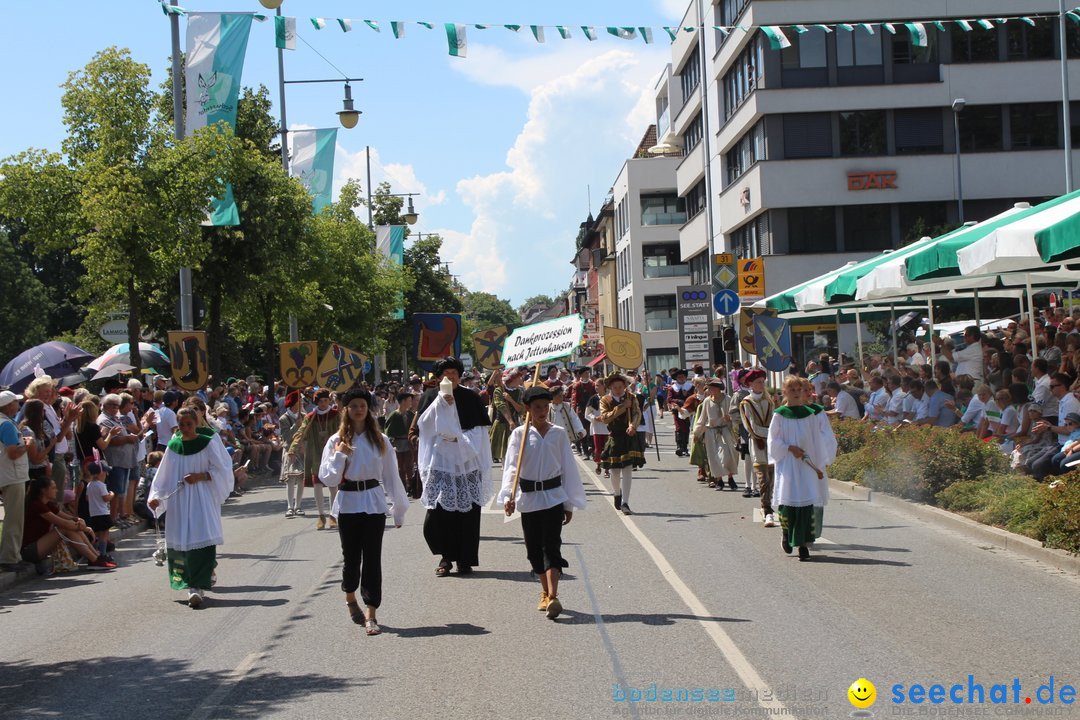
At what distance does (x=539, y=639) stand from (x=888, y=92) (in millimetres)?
37246

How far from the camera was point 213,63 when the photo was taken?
23.1 m

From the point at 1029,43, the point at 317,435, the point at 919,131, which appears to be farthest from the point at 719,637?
the point at 1029,43

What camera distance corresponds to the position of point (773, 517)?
45.8 ft

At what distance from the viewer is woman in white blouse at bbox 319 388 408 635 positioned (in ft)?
28.8

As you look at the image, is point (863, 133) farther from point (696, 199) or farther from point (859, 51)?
point (696, 199)

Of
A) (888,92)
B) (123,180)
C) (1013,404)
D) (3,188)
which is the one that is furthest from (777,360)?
(888,92)

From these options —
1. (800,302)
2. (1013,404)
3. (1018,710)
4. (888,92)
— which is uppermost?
(888,92)

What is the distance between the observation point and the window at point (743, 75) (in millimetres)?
41812

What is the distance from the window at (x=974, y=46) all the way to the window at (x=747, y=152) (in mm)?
7280

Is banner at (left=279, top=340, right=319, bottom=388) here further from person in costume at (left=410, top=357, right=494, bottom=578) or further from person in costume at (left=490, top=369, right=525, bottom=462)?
person in costume at (left=410, top=357, right=494, bottom=578)

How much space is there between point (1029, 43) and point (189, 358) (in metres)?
33.5

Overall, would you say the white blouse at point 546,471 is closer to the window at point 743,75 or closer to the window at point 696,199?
the window at point 743,75

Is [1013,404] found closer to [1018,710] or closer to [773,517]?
[773,517]

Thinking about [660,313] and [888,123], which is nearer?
[888,123]
